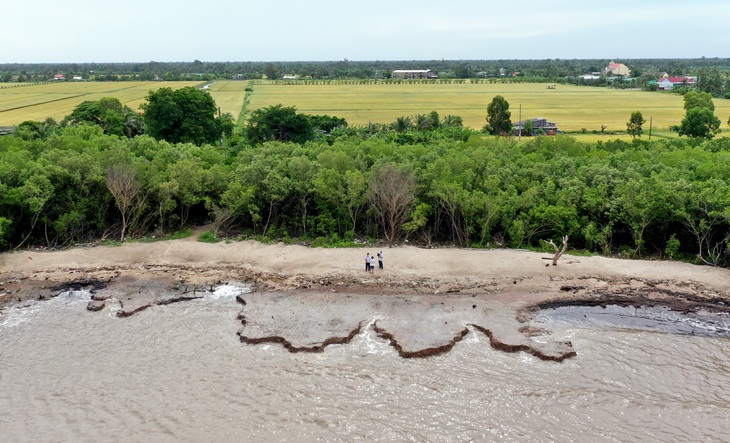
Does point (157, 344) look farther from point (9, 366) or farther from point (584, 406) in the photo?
point (584, 406)

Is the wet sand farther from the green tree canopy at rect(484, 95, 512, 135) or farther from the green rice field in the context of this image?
the green rice field

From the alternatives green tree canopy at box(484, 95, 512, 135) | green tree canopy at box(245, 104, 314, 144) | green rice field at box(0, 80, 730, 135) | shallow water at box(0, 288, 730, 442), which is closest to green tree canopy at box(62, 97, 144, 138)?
green tree canopy at box(245, 104, 314, 144)

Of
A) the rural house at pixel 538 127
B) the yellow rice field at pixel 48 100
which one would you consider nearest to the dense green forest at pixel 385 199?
the rural house at pixel 538 127

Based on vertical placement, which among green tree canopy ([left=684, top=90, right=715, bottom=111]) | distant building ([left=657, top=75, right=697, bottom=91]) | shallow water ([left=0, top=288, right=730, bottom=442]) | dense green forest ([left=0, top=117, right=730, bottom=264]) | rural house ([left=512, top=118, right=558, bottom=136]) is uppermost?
distant building ([left=657, top=75, right=697, bottom=91])

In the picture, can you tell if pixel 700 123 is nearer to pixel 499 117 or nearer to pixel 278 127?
pixel 499 117

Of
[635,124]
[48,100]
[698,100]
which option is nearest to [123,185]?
[635,124]
